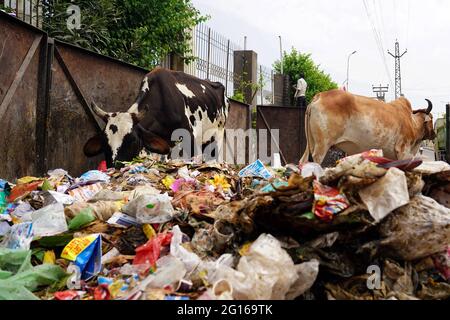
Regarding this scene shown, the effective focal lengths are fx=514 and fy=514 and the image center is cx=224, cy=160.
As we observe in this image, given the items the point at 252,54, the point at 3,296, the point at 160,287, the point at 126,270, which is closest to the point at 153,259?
the point at 126,270

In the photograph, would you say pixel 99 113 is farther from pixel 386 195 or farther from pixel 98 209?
pixel 386 195

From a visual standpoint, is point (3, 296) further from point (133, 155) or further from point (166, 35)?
point (166, 35)

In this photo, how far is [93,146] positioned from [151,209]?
3.07 m

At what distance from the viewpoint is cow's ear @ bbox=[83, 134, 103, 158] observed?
5.95 metres

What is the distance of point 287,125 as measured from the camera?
1077cm

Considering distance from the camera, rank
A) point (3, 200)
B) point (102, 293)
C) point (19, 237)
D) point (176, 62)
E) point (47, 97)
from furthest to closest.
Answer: point (176, 62) → point (47, 97) → point (3, 200) → point (19, 237) → point (102, 293)

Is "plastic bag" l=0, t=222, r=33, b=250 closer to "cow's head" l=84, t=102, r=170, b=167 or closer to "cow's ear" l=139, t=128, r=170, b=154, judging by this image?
"cow's head" l=84, t=102, r=170, b=167

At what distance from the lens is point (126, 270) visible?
262cm

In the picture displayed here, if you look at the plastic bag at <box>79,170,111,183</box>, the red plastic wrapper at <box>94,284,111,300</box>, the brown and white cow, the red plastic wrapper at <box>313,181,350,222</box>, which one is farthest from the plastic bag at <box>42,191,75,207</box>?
the brown and white cow

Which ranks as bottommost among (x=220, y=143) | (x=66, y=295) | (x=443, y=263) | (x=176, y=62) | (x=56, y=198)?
(x=66, y=295)

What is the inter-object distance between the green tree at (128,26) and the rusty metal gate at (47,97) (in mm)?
1915

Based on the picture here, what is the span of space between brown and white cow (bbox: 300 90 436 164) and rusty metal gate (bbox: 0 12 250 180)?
9.57 ft

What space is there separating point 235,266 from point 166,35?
28.1 ft

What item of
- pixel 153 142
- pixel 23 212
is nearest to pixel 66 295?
pixel 23 212
